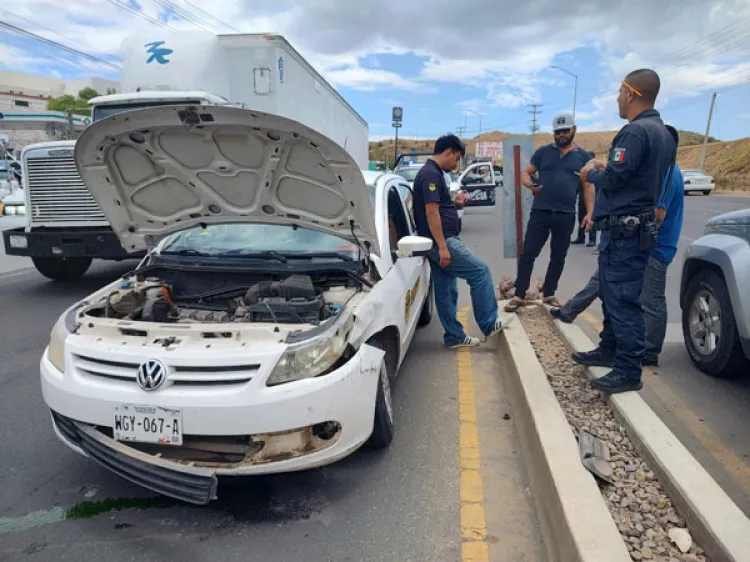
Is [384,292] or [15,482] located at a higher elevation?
[384,292]

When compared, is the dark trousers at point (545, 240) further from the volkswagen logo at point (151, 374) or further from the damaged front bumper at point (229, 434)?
the volkswagen logo at point (151, 374)

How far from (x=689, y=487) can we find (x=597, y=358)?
1.62 meters

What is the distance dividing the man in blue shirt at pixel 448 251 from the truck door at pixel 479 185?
42.1ft

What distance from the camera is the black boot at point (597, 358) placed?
3.99 metres

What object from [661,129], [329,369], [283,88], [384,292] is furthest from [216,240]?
[283,88]

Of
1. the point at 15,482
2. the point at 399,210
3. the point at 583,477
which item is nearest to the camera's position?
the point at 583,477

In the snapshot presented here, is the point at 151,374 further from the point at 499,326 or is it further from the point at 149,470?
the point at 499,326

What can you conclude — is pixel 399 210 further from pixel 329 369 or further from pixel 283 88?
pixel 283 88

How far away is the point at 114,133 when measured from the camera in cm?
335

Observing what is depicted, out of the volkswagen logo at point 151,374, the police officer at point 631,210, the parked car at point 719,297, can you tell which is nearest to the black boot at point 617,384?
the police officer at point 631,210

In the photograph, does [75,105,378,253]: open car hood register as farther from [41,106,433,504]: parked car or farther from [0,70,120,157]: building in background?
[0,70,120,157]: building in background

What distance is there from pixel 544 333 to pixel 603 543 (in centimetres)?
319

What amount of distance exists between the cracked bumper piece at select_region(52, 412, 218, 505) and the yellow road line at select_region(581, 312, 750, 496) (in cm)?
271

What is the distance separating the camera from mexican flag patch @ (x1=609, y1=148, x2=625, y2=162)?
3.38 metres
